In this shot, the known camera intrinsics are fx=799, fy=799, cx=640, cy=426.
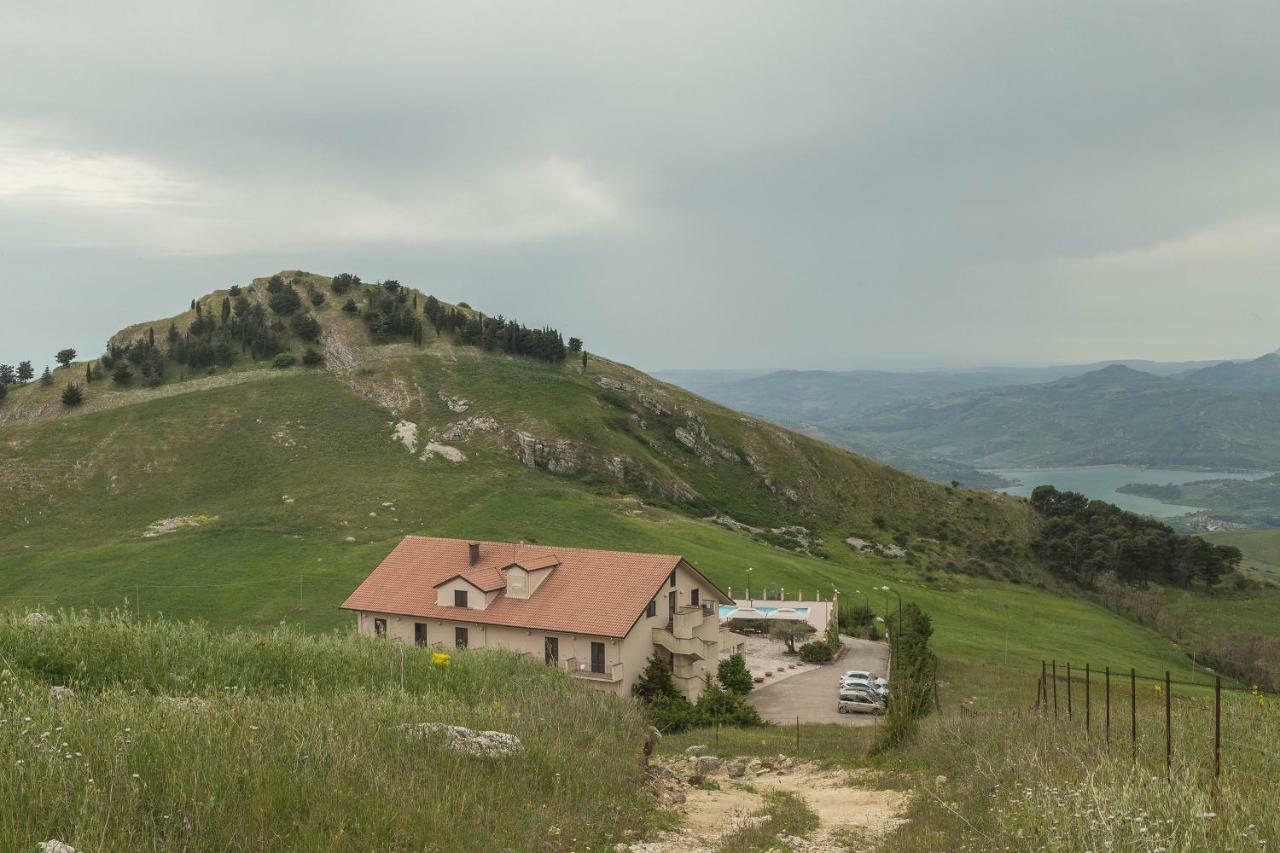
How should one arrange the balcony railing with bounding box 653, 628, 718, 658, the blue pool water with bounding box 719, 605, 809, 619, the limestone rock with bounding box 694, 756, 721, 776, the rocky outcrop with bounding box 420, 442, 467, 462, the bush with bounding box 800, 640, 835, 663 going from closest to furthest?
the limestone rock with bounding box 694, 756, 721, 776 → the balcony railing with bounding box 653, 628, 718, 658 → the bush with bounding box 800, 640, 835, 663 → the blue pool water with bounding box 719, 605, 809, 619 → the rocky outcrop with bounding box 420, 442, 467, 462

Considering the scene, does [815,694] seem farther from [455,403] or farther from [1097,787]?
[455,403]

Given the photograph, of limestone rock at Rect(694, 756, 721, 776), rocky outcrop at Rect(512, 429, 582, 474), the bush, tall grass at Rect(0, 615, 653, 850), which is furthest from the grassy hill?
tall grass at Rect(0, 615, 653, 850)

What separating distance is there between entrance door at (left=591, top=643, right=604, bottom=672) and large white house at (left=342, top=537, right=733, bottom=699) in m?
0.06

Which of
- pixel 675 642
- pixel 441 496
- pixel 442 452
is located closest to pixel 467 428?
pixel 442 452

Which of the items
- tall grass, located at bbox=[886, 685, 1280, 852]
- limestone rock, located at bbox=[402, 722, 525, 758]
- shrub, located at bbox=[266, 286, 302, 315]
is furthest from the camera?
shrub, located at bbox=[266, 286, 302, 315]

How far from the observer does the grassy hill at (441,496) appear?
5572 centimetres

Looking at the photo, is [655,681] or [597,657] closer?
[597,657]

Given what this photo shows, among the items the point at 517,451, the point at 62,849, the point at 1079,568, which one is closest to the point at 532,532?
the point at 517,451

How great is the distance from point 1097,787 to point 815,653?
40836 mm

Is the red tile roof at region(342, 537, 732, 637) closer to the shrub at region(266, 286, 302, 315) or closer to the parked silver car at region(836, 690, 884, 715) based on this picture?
the parked silver car at region(836, 690, 884, 715)

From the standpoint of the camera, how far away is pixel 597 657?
119 feet

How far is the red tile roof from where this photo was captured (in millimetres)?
37250

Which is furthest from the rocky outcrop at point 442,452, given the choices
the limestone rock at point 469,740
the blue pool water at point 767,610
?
the limestone rock at point 469,740

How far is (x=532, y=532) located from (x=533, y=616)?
2621 centimetres
